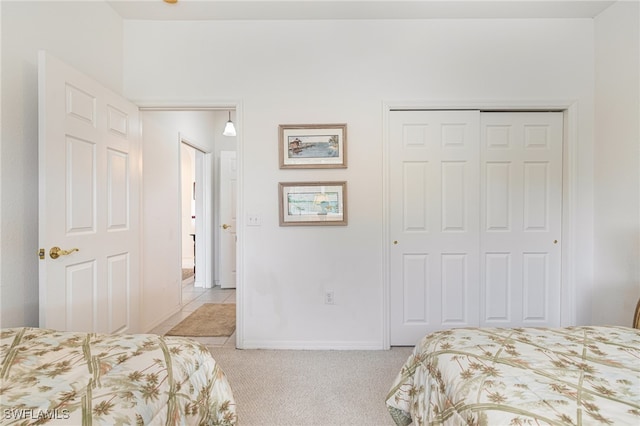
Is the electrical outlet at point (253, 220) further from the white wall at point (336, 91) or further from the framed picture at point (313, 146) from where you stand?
the framed picture at point (313, 146)

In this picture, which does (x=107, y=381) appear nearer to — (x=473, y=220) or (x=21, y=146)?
(x=21, y=146)

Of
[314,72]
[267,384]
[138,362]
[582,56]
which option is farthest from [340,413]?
[582,56]

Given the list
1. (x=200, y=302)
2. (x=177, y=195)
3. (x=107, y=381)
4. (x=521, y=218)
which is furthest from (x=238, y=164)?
(x=521, y=218)

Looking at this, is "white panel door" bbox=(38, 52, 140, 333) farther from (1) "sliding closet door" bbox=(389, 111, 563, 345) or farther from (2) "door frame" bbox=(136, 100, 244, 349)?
(1) "sliding closet door" bbox=(389, 111, 563, 345)

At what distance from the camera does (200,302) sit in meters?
3.78

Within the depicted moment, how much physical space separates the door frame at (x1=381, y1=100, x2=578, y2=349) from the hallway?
1445mm

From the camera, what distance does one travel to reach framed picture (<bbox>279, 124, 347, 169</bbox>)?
2.44m

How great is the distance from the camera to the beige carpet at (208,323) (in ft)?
9.25

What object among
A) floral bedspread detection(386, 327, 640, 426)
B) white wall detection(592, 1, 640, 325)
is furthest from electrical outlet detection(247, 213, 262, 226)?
white wall detection(592, 1, 640, 325)

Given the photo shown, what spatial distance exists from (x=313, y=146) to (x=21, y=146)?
184 cm

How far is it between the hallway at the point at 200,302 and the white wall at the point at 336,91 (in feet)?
1.14

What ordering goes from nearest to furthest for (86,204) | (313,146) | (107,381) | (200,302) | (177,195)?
(107,381) < (86,204) < (313,146) < (177,195) < (200,302)

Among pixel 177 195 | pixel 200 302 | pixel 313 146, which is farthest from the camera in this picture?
pixel 200 302

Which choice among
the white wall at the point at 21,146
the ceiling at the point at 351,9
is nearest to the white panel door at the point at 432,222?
the ceiling at the point at 351,9
